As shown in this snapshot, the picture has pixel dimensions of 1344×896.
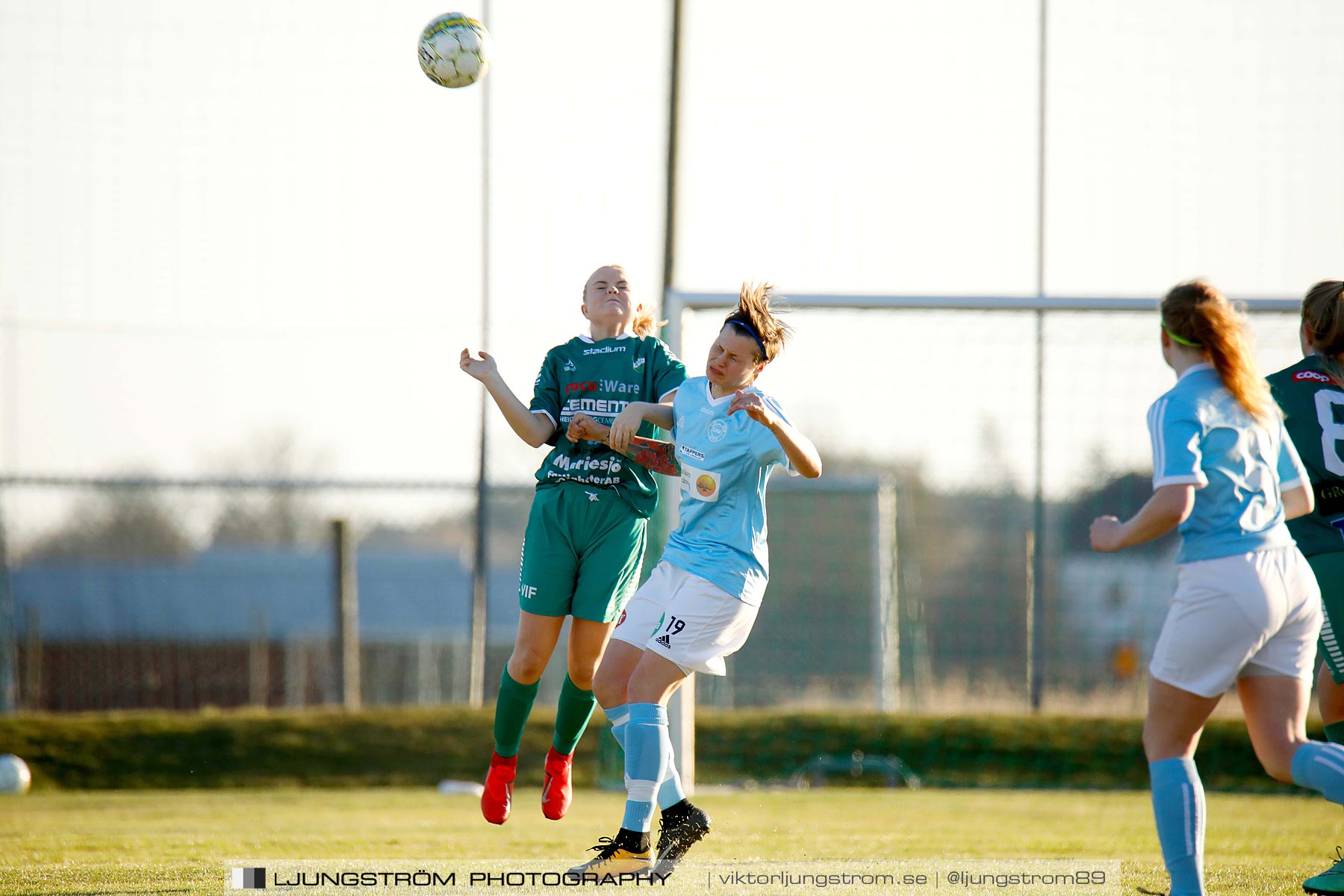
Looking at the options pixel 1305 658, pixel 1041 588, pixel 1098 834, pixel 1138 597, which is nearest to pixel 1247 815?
pixel 1098 834

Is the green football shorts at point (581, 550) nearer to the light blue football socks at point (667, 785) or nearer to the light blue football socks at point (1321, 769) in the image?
the light blue football socks at point (667, 785)

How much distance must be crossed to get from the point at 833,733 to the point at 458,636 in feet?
16.7

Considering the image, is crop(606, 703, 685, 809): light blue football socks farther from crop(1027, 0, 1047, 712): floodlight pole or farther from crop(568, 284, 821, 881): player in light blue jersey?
crop(1027, 0, 1047, 712): floodlight pole

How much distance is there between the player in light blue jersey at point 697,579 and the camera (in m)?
4.11

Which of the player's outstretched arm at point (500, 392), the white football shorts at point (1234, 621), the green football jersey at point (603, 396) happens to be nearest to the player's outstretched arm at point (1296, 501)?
the white football shorts at point (1234, 621)

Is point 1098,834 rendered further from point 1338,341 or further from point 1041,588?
point 1041,588

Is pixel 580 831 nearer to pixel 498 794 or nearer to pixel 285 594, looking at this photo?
pixel 498 794

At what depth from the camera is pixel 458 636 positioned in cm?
1364

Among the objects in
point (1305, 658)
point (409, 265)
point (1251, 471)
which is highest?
point (409, 265)

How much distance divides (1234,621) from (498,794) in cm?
283

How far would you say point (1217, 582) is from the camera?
335cm

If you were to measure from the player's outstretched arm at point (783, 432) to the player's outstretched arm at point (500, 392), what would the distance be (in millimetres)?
991

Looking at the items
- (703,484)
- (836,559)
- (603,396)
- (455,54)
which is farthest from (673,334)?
(836,559)

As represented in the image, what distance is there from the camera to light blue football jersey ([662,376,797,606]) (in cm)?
419
